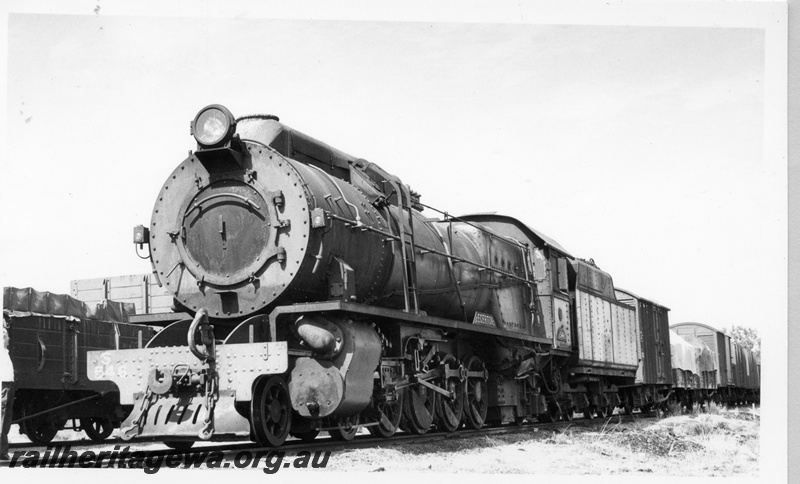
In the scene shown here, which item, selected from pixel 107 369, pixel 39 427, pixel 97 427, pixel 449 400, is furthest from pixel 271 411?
pixel 97 427

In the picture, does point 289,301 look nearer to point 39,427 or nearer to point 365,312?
point 365,312

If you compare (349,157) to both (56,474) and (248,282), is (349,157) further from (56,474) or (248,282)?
(56,474)

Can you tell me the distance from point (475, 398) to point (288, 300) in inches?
188

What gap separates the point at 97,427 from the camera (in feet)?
42.2

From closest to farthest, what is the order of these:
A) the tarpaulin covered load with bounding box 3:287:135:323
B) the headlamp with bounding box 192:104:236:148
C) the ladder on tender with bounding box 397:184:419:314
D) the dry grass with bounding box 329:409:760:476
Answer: the dry grass with bounding box 329:409:760:476
the headlamp with bounding box 192:104:236:148
the ladder on tender with bounding box 397:184:419:314
the tarpaulin covered load with bounding box 3:287:135:323

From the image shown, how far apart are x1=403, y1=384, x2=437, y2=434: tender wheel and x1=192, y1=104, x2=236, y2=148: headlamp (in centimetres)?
394

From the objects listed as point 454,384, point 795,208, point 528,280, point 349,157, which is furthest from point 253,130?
point 528,280

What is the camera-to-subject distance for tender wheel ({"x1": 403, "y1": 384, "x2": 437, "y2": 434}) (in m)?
10.5

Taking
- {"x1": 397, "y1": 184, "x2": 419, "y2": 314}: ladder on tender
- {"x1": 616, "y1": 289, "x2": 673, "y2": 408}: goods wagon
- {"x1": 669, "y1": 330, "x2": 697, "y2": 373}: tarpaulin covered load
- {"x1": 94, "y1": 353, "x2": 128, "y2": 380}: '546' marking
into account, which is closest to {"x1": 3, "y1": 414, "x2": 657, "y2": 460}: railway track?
{"x1": 94, "y1": 353, "x2": 128, "y2": 380}: '546' marking

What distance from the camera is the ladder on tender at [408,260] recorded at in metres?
9.81

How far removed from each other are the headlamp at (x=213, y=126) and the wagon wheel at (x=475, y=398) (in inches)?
206

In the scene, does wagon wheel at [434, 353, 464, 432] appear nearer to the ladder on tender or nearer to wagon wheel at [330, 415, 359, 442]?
the ladder on tender

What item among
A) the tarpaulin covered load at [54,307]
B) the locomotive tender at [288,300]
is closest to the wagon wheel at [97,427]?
the tarpaulin covered load at [54,307]

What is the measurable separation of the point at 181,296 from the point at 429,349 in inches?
133
